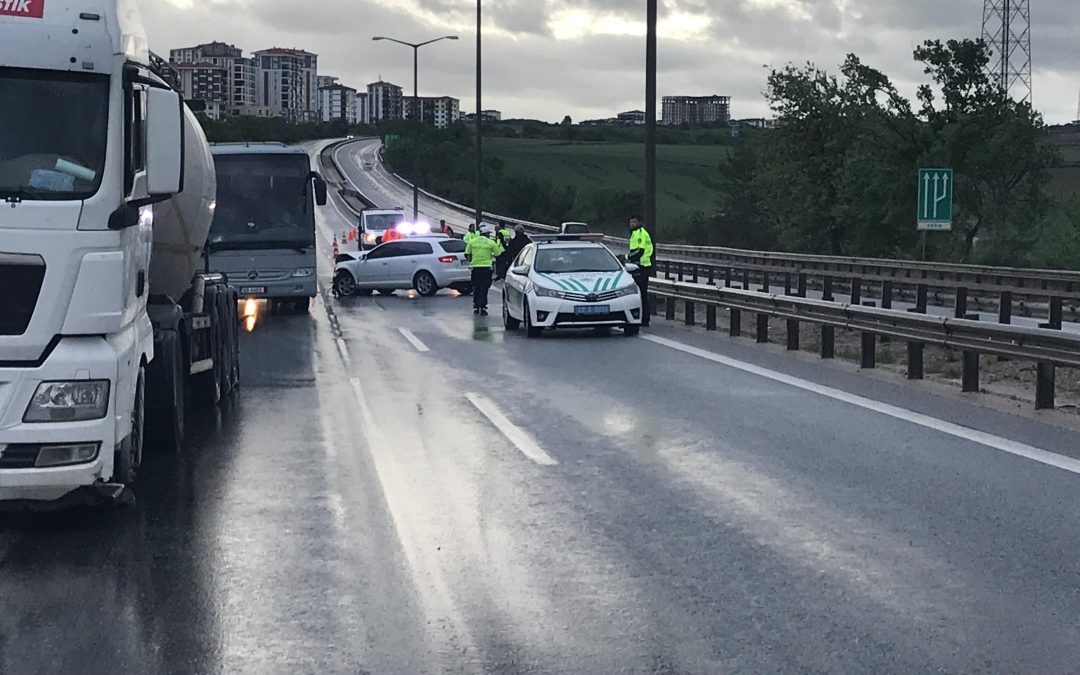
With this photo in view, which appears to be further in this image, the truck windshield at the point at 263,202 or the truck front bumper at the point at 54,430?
the truck windshield at the point at 263,202

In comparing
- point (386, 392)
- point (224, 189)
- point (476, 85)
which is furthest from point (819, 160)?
point (386, 392)

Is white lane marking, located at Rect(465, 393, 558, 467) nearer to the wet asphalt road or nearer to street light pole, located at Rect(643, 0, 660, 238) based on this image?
the wet asphalt road

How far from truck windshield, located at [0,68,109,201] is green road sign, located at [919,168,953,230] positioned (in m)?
24.2

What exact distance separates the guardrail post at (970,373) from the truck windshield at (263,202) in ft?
55.6

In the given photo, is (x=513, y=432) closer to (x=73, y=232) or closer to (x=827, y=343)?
(x=73, y=232)

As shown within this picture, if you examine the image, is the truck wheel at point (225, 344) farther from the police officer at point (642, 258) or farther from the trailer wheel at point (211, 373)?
the police officer at point (642, 258)

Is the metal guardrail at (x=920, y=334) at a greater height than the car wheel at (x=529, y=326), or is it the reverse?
the metal guardrail at (x=920, y=334)

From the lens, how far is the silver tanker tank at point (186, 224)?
12.0 m

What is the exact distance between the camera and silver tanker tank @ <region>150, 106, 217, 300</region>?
1203 cm

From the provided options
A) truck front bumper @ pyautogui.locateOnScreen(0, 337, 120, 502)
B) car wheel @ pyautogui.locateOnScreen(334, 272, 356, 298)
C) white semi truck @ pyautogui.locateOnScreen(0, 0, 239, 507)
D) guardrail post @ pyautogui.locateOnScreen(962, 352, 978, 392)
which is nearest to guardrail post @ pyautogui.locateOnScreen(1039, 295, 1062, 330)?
guardrail post @ pyautogui.locateOnScreen(962, 352, 978, 392)

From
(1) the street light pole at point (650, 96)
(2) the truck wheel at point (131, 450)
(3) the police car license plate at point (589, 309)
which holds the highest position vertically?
(1) the street light pole at point (650, 96)

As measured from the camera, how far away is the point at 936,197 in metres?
30.2

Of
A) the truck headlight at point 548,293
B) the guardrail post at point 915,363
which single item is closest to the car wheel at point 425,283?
the truck headlight at point 548,293

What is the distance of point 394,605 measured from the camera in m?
6.75
